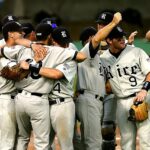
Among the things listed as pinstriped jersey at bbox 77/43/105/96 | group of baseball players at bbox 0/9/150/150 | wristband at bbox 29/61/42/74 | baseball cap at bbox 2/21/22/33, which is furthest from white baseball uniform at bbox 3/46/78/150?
pinstriped jersey at bbox 77/43/105/96

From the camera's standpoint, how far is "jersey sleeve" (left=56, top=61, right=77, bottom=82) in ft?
22.6

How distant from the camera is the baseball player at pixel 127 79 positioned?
7.18 m

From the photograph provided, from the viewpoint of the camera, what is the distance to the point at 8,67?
7008 millimetres

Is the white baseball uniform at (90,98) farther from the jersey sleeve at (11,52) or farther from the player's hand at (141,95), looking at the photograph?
the jersey sleeve at (11,52)

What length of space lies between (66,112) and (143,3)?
10.1 meters

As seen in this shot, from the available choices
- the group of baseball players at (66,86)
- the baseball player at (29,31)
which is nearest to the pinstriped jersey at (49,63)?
the group of baseball players at (66,86)

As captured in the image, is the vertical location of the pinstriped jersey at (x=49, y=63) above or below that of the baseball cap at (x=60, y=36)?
below

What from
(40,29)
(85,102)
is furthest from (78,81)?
(40,29)

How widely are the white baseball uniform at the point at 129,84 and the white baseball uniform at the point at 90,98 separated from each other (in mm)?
205

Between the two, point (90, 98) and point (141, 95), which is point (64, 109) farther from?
point (141, 95)

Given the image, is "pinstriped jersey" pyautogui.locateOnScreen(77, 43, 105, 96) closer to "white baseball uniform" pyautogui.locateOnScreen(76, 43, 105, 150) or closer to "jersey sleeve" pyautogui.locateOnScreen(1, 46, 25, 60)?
"white baseball uniform" pyautogui.locateOnScreen(76, 43, 105, 150)

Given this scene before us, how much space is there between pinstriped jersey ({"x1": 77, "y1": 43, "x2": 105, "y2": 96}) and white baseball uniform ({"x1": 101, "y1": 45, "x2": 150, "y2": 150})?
0.59 ft

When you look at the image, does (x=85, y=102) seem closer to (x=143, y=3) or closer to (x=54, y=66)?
(x=54, y=66)

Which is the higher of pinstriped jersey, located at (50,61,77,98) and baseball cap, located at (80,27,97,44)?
baseball cap, located at (80,27,97,44)
